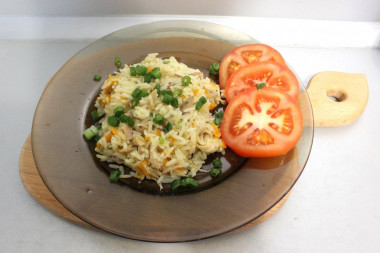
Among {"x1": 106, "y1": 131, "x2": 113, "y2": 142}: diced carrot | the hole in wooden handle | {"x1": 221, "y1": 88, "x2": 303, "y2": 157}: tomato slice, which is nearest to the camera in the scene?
{"x1": 221, "y1": 88, "x2": 303, "y2": 157}: tomato slice

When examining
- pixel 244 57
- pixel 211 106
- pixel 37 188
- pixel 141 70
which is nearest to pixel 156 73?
pixel 141 70

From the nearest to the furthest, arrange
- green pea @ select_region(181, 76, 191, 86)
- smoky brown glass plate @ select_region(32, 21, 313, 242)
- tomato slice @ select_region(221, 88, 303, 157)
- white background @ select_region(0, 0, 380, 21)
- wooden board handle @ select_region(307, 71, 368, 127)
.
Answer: smoky brown glass plate @ select_region(32, 21, 313, 242) < tomato slice @ select_region(221, 88, 303, 157) < green pea @ select_region(181, 76, 191, 86) < wooden board handle @ select_region(307, 71, 368, 127) < white background @ select_region(0, 0, 380, 21)

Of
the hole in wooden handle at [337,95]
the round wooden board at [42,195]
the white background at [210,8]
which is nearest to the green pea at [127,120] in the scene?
the round wooden board at [42,195]

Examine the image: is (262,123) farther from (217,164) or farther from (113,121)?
(113,121)

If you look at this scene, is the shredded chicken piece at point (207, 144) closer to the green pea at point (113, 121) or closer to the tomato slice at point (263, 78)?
the tomato slice at point (263, 78)

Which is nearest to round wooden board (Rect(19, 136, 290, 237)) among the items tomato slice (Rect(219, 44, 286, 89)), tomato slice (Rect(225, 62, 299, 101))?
tomato slice (Rect(225, 62, 299, 101))

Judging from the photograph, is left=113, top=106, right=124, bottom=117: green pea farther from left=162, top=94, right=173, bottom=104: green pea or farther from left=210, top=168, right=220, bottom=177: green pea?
left=210, top=168, right=220, bottom=177: green pea

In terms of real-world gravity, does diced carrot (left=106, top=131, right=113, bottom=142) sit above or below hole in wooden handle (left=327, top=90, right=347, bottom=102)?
below
